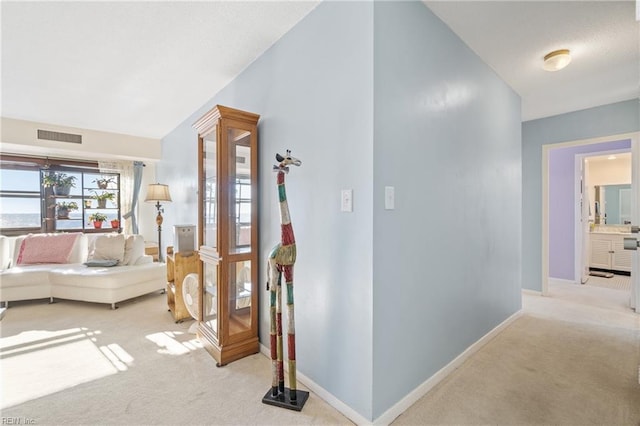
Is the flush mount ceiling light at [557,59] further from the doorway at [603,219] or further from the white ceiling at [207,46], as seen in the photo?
the doorway at [603,219]

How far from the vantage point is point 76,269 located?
3.87 meters

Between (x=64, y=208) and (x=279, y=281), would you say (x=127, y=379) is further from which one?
(x=64, y=208)

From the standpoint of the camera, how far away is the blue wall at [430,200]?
1.64 metres

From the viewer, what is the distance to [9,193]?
4.82 m

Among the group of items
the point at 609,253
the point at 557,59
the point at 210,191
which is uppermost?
the point at 557,59

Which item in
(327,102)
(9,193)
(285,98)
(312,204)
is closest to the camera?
(327,102)

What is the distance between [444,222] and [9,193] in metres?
6.61

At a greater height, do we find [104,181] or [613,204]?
[104,181]

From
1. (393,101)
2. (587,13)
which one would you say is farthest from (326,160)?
(587,13)

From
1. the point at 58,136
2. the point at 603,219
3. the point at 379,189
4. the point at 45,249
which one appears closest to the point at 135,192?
the point at 58,136

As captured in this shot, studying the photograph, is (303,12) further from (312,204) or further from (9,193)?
(9,193)

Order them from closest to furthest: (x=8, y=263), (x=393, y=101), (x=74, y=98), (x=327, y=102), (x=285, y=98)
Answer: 1. (x=393, y=101)
2. (x=327, y=102)
3. (x=285, y=98)
4. (x=74, y=98)
5. (x=8, y=263)

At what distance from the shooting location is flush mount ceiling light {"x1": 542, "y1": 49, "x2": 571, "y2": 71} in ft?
8.05

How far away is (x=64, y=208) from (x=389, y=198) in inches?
240
